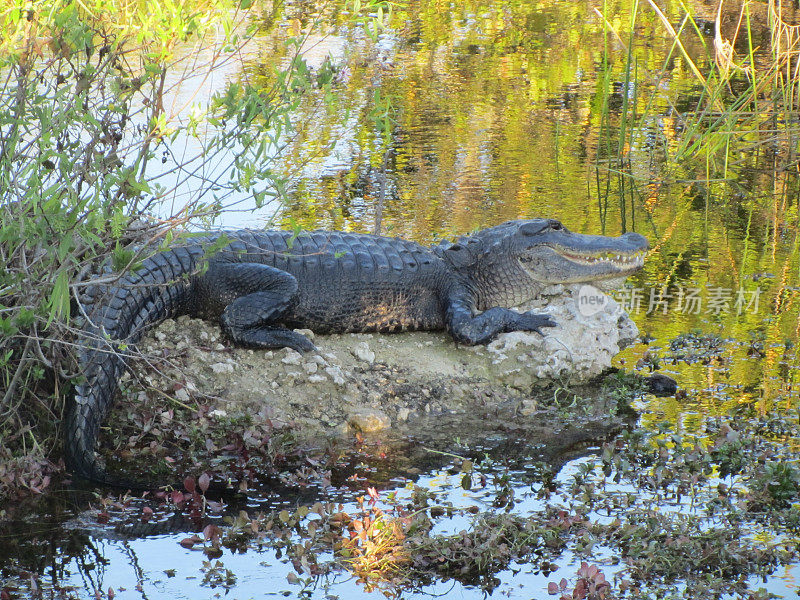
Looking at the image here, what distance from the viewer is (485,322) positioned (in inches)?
222

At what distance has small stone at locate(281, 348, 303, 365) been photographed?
5148 millimetres

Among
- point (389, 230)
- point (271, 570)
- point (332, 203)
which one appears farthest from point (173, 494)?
point (332, 203)

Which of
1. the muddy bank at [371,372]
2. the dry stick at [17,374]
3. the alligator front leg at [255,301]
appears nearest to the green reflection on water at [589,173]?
the muddy bank at [371,372]

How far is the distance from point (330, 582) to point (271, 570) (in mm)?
243

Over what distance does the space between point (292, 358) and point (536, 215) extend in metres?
3.12

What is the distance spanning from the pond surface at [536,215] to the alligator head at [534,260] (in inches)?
20.6

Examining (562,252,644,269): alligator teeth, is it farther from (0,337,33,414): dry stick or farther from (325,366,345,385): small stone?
(0,337,33,414): dry stick

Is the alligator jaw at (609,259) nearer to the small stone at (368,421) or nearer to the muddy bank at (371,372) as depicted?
the muddy bank at (371,372)

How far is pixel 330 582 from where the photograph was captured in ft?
12.0

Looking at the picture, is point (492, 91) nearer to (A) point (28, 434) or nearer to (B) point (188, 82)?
(B) point (188, 82)

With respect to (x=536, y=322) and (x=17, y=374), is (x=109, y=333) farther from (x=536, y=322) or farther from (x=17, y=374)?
(x=536, y=322)

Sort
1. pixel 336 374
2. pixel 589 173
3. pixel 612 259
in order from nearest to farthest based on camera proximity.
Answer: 1. pixel 336 374
2. pixel 612 259
3. pixel 589 173

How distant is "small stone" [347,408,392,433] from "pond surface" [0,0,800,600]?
0.37 feet
